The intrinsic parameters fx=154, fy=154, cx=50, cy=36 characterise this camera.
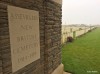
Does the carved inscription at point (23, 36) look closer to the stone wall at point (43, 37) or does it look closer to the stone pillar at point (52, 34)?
the stone wall at point (43, 37)

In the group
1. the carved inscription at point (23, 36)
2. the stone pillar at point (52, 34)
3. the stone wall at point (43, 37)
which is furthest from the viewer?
the stone pillar at point (52, 34)

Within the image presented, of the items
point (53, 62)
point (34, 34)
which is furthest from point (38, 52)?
point (53, 62)

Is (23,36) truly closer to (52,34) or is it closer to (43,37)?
(43,37)

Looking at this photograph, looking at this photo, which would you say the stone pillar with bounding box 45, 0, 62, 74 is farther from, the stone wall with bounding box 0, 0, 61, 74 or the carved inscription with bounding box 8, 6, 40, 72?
the carved inscription with bounding box 8, 6, 40, 72

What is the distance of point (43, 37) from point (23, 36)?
998mm

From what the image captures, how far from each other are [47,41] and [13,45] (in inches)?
59.1

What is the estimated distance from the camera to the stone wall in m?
2.46

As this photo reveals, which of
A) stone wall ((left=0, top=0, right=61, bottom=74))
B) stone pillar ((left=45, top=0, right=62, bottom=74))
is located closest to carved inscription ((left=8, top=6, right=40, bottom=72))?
stone wall ((left=0, top=0, right=61, bottom=74))

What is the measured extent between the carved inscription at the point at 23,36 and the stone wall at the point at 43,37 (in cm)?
10

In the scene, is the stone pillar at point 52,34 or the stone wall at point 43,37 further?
the stone pillar at point 52,34

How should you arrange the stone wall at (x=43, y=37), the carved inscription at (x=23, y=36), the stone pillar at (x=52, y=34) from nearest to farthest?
1. the stone wall at (x=43, y=37)
2. the carved inscription at (x=23, y=36)
3. the stone pillar at (x=52, y=34)

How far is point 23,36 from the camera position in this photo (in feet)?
9.79

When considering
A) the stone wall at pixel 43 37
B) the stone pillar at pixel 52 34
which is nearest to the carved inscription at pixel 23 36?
the stone wall at pixel 43 37

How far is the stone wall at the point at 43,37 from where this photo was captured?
2457 millimetres
